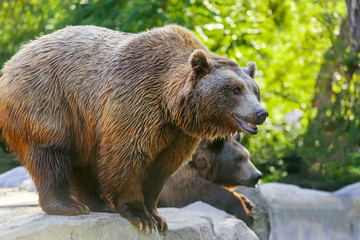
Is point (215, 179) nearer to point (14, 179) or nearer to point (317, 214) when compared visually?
point (14, 179)

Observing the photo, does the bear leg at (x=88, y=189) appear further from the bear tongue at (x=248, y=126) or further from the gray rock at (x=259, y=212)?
the gray rock at (x=259, y=212)

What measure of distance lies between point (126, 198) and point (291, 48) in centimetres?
1298

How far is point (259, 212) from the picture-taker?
7715 mm

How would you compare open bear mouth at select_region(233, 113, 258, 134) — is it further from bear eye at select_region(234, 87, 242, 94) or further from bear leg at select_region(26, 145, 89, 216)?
bear leg at select_region(26, 145, 89, 216)

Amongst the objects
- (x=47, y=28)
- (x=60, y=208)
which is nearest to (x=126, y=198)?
(x=60, y=208)

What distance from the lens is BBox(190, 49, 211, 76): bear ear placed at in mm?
4391

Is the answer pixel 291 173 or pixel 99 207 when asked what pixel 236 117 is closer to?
pixel 99 207

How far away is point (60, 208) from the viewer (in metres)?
4.65

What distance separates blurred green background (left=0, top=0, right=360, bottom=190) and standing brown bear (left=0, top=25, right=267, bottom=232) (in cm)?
417

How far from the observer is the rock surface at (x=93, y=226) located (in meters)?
4.30

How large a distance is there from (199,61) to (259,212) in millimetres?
3819

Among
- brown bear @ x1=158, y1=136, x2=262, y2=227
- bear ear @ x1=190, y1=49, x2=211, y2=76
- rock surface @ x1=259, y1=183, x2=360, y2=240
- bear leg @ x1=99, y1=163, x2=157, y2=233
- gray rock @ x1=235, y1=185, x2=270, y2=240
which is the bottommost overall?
rock surface @ x1=259, y1=183, x2=360, y2=240

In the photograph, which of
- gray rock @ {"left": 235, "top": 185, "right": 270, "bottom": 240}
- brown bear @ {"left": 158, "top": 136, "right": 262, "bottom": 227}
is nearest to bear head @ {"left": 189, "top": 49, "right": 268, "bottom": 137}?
brown bear @ {"left": 158, "top": 136, "right": 262, "bottom": 227}

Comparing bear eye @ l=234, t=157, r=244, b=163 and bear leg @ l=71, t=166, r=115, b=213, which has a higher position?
bear leg @ l=71, t=166, r=115, b=213
